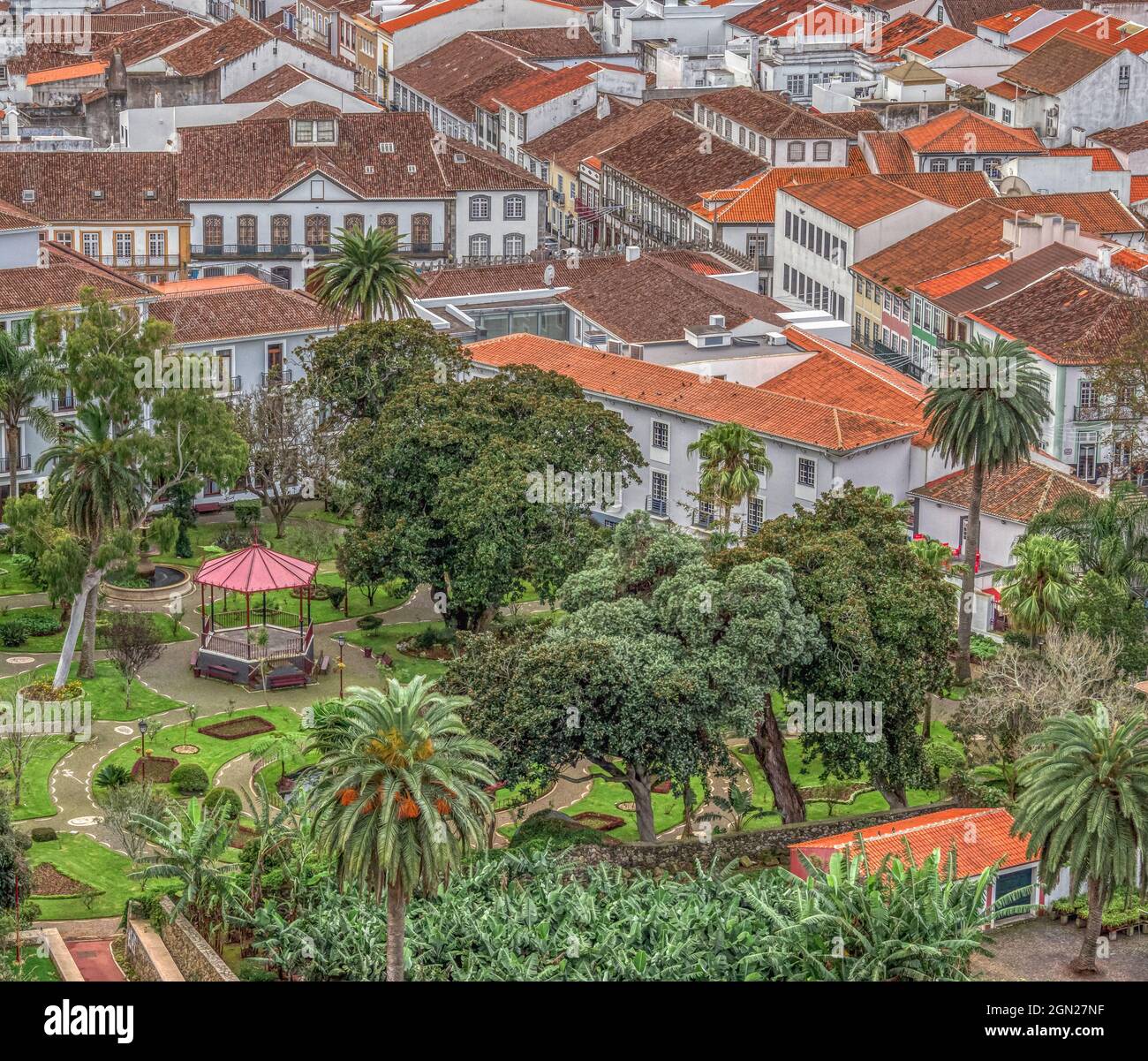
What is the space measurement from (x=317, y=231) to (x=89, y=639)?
59674mm

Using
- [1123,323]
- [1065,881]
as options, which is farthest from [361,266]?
[1065,881]

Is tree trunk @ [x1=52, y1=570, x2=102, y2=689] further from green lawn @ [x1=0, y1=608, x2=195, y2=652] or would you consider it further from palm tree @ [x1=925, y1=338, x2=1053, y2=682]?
palm tree @ [x1=925, y1=338, x2=1053, y2=682]

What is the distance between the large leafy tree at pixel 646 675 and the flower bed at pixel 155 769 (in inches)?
486

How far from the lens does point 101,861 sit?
8156 centimetres

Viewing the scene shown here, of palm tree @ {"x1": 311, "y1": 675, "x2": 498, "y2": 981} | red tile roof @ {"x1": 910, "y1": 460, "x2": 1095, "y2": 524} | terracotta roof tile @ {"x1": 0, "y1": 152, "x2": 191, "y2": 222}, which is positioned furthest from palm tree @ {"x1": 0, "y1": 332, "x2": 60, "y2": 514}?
palm tree @ {"x1": 311, "y1": 675, "x2": 498, "y2": 981}

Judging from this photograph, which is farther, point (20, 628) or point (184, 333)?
point (184, 333)

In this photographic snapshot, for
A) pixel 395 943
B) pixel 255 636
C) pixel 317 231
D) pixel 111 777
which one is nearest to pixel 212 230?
pixel 317 231

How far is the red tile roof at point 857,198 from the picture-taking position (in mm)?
143875

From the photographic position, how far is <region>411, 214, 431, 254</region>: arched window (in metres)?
155

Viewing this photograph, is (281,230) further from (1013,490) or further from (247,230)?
(1013,490)

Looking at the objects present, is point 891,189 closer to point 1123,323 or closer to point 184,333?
point 1123,323

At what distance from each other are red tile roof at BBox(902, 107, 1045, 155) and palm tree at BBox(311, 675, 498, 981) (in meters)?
110

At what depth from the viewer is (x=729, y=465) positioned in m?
101

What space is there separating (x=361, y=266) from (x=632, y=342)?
14.0 meters
